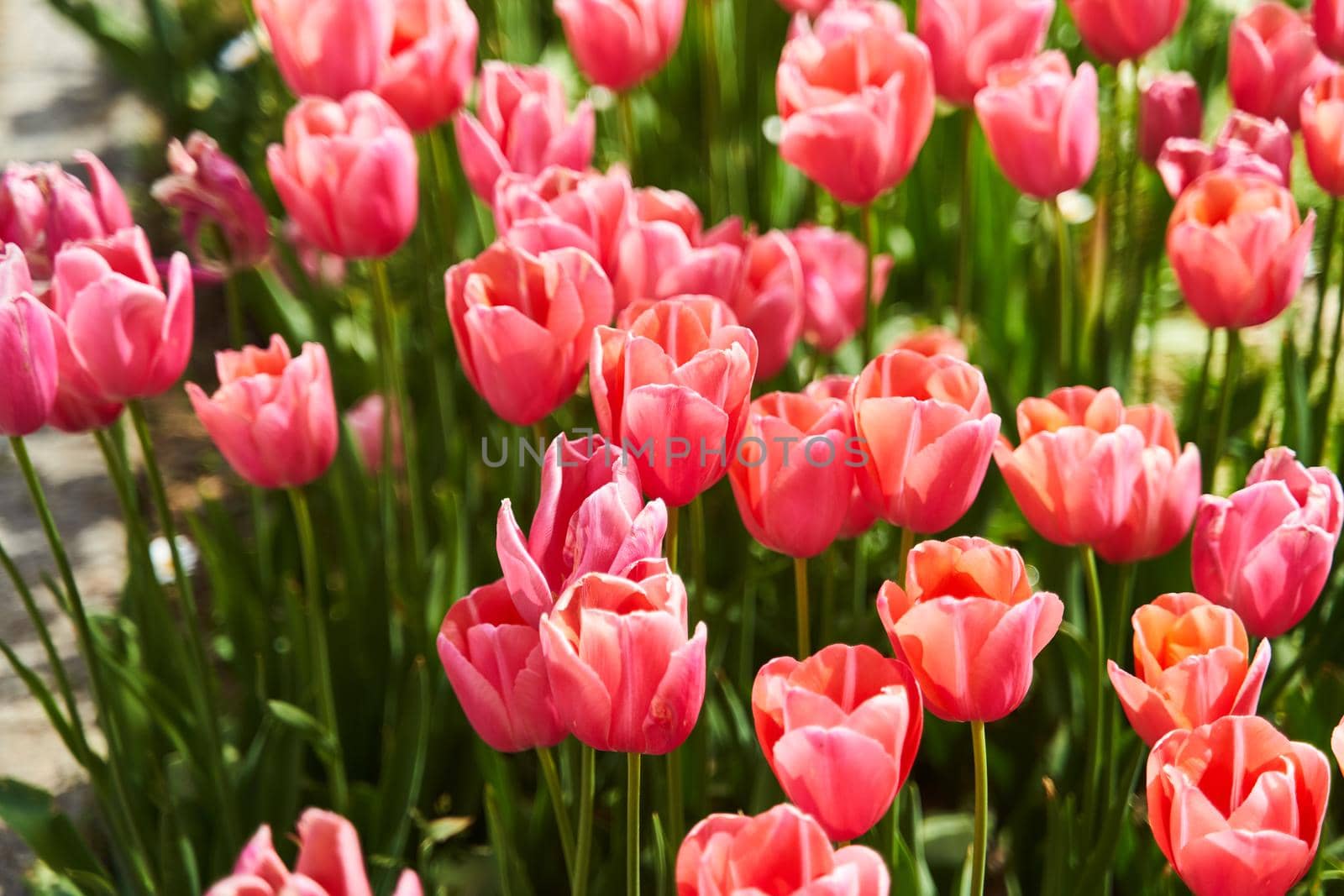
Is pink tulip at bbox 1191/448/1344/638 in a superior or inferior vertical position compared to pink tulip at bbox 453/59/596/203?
inferior

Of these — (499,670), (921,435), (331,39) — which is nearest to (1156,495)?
(921,435)

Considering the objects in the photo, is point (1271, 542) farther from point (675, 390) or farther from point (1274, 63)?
point (1274, 63)

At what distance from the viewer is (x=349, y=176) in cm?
121

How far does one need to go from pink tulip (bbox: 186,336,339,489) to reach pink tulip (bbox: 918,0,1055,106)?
0.70 m

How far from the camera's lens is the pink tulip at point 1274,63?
1.35 m

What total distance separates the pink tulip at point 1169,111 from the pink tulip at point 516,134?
0.58 meters

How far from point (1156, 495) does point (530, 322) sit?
46cm

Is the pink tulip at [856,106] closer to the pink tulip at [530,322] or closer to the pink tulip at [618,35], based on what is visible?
the pink tulip at [618,35]

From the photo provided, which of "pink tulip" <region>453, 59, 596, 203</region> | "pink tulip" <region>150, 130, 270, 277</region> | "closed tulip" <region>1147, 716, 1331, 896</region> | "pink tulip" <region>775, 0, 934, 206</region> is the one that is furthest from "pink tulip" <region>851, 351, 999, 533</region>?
"pink tulip" <region>150, 130, 270, 277</region>

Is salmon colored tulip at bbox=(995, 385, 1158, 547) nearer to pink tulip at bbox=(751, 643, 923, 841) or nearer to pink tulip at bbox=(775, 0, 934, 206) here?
pink tulip at bbox=(751, 643, 923, 841)

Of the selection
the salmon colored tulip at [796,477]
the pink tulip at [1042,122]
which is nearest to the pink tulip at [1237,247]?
the pink tulip at [1042,122]

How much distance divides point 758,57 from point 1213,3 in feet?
2.69

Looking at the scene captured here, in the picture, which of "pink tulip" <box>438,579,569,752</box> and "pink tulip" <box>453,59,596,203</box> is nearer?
"pink tulip" <box>438,579,569,752</box>

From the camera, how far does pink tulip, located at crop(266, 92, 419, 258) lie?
121 cm
